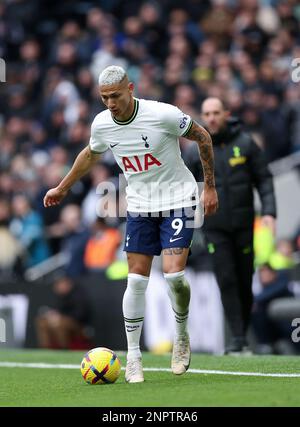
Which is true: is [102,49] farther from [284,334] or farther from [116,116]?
[116,116]

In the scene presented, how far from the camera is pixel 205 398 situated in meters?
6.91

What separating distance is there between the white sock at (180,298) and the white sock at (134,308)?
21cm

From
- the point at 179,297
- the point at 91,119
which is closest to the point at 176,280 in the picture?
the point at 179,297

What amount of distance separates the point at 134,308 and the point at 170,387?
88cm

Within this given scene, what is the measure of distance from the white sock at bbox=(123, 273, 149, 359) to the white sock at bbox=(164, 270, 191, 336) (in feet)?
0.68

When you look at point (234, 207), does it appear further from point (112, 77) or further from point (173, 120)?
point (112, 77)

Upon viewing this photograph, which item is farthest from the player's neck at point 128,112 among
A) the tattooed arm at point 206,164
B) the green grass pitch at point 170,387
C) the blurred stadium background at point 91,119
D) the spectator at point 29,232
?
the spectator at point 29,232

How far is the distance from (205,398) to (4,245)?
11252 mm

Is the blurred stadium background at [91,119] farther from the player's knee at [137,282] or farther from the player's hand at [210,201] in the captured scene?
the player's knee at [137,282]

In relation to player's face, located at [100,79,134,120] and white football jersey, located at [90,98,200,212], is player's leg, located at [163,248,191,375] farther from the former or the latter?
player's face, located at [100,79,134,120]

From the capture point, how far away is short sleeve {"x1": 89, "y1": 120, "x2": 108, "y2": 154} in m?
8.44

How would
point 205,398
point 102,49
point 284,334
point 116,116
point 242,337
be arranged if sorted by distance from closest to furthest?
point 205,398
point 116,116
point 242,337
point 284,334
point 102,49

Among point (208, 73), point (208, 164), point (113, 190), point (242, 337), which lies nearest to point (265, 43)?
point (208, 73)

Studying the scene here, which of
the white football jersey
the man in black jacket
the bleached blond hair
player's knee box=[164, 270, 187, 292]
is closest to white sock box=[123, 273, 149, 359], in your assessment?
player's knee box=[164, 270, 187, 292]
